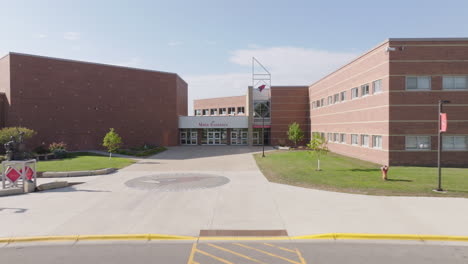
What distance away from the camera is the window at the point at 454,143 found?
23078 millimetres

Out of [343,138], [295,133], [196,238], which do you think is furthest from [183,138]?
[196,238]

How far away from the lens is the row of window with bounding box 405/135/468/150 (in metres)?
23.1

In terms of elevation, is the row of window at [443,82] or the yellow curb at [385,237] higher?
the row of window at [443,82]

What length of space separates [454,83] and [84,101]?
3893 cm

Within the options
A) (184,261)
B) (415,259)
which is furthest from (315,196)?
(184,261)

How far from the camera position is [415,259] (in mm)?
7480

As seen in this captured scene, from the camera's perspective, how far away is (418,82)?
76.0 ft

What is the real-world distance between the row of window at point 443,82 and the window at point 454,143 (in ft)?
12.7

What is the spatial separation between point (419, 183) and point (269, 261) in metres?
12.7

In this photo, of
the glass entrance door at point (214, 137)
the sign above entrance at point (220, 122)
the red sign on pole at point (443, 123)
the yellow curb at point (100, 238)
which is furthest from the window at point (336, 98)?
the yellow curb at point (100, 238)

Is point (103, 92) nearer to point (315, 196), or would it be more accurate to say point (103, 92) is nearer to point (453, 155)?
point (315, 196)

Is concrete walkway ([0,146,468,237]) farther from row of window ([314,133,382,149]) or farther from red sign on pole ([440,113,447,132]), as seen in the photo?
row of window ([314,133,382,149])

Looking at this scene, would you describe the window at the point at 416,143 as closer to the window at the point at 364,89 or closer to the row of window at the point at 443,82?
the row of window at the point at 443,82

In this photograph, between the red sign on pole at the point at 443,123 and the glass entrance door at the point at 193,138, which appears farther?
the glass entrance door at the point at 193,138
